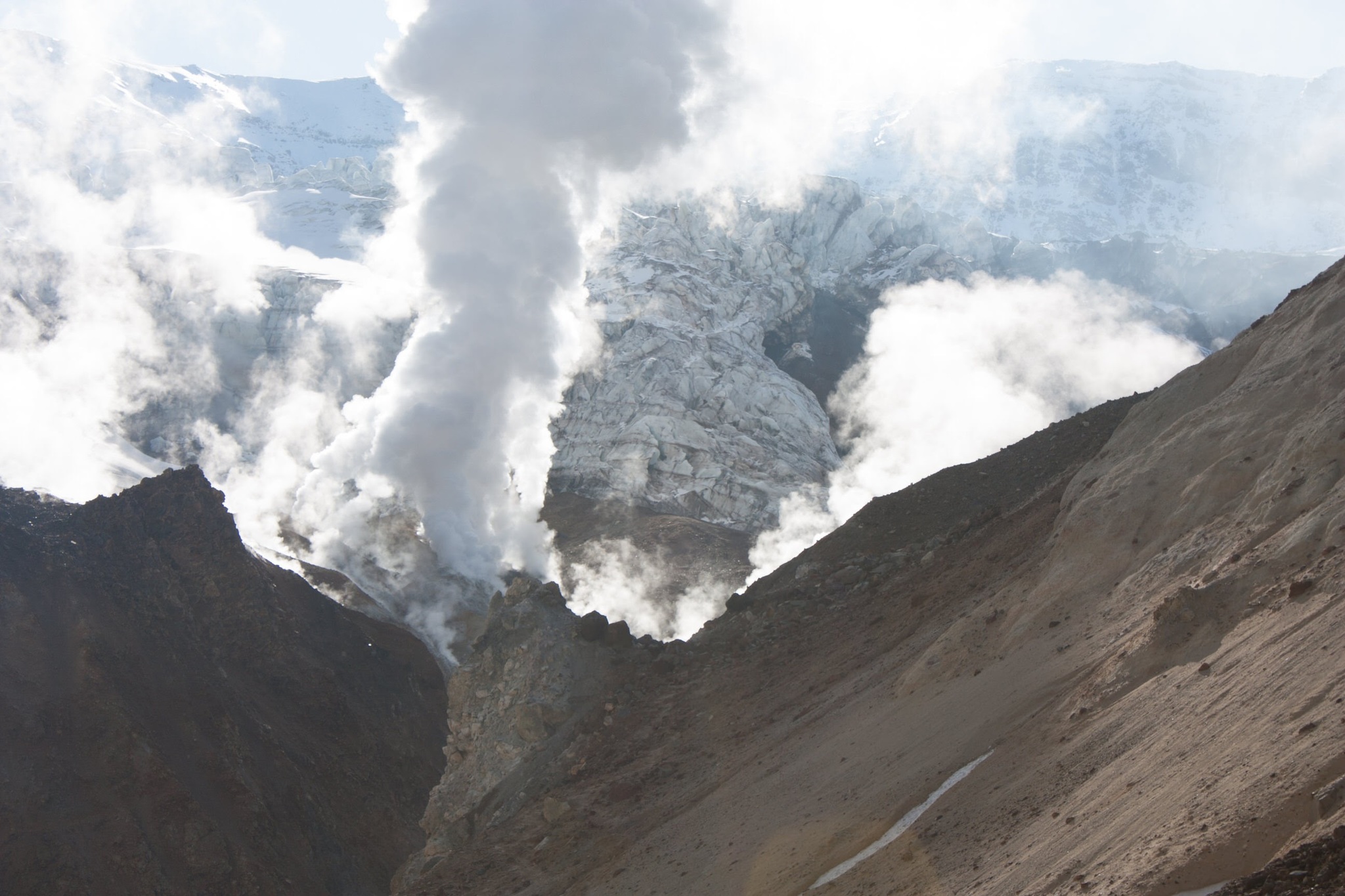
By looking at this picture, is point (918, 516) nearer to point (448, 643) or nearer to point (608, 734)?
point (608, 734)

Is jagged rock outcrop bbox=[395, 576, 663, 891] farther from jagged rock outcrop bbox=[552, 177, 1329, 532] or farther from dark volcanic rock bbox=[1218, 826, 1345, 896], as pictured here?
jagged rock outcrop bbox=[552, 177, 1329, 532]

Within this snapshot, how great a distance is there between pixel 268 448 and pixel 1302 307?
107891mm

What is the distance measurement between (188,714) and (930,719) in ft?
134

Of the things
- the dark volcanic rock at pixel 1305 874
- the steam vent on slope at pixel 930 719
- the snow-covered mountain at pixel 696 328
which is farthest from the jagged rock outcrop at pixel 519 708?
the snow-covered mountain at pixel 696 328

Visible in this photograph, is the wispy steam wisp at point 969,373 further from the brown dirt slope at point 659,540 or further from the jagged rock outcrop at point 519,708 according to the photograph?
the jagged rock outcrop at point 519,708

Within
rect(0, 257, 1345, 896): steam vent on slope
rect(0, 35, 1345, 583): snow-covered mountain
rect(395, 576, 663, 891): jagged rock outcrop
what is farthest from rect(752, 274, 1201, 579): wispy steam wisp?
rect(395, 576, 663, 891): jagged rock outcrop

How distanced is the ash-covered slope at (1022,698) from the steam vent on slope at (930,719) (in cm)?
5

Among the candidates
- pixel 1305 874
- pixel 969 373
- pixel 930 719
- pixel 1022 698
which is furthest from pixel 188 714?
pixel 969 373

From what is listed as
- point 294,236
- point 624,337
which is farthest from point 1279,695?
point 294,236

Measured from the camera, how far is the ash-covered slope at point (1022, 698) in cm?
1010

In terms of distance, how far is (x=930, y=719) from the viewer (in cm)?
1677

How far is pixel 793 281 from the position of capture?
156 metres

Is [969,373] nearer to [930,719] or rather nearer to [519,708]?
[519,708]

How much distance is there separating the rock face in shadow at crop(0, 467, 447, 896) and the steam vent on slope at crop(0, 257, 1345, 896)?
203 mm
